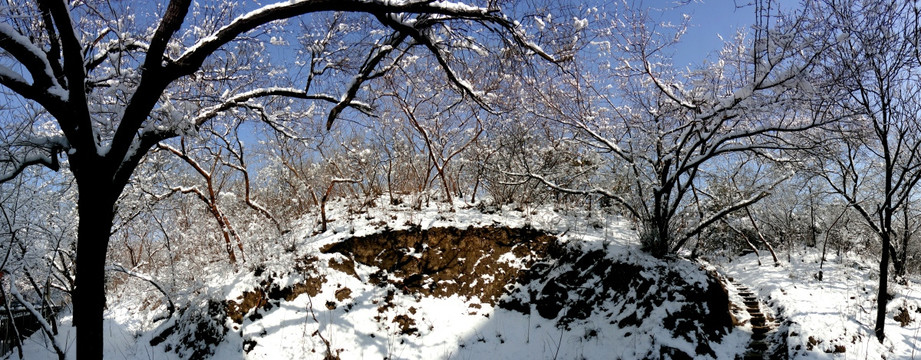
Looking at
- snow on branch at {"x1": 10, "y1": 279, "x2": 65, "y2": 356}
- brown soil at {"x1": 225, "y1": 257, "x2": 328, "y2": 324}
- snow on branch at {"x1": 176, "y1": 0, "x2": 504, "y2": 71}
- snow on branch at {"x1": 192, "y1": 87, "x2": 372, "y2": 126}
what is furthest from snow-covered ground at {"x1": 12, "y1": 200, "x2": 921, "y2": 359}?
snow on branch at {"x1": 176, "y1": 0, "x2": 504, "y2": 71}

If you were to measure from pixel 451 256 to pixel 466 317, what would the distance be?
1683 millimetres

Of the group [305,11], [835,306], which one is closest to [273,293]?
[305,11]

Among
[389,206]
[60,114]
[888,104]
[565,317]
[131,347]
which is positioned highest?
[888,104]

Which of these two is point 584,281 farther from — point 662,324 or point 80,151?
point 80,151

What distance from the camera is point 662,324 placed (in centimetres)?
704

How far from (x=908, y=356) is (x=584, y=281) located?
4.84 metres

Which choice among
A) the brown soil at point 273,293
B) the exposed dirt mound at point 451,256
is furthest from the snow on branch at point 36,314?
the exposed dirt mound at point 451,256

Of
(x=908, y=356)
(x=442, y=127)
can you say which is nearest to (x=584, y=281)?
(x=908, y=356)

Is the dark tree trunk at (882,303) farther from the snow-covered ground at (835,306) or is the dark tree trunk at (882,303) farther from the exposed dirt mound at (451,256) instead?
the exposed dirt mound at (451,256)

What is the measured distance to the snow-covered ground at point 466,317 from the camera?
6.84 metres

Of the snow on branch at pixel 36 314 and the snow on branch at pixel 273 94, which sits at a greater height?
the snow on branch at pixel 273 94

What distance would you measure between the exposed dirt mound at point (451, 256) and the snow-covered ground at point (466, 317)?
117mm

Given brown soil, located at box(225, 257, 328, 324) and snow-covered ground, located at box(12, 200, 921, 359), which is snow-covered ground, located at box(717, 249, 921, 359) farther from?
brown soil, located at box(225, 257, 328, 324)

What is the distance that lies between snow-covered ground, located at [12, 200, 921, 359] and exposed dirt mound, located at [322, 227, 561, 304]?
117 millimetres
